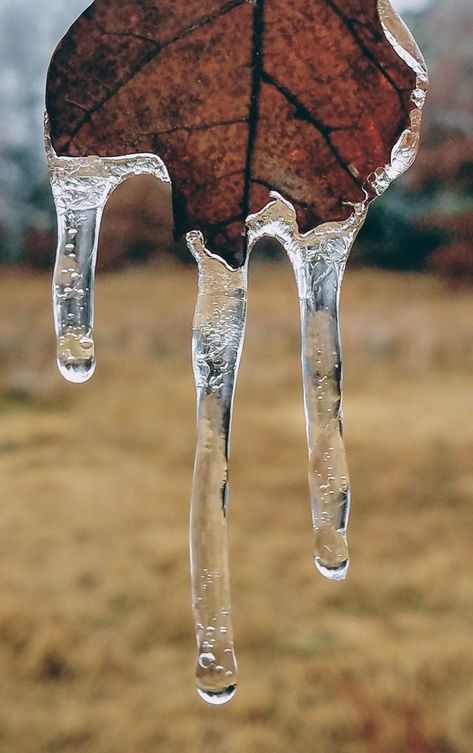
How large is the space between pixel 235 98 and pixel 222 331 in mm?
85

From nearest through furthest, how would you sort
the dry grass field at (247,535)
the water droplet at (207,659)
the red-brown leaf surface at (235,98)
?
1. the red-brown leaf surface at (235,98)
2. the water droplet at (207,659)
3. the dry grass field at (247,535)

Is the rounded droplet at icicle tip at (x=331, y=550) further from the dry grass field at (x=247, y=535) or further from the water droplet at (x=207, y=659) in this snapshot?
the dry grass field at (x=247, y=535)

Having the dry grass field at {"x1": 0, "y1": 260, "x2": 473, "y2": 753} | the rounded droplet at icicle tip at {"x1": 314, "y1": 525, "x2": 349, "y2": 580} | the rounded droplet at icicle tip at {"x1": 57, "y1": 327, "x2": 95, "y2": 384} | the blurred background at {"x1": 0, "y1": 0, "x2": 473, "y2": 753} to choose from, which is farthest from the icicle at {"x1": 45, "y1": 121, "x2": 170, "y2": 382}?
the dry grass field at {"x1": 0, "y1": 260, "x2": 473, "y2": 753}

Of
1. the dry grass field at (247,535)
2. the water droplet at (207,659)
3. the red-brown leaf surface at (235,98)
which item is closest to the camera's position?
the red-brown leaf surface at (235,98)

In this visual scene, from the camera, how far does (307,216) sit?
265 millimetres

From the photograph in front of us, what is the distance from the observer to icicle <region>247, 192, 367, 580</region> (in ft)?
0.88

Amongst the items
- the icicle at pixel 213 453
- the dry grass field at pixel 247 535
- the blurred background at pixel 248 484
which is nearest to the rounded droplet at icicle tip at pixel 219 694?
the icicle at pixel 213 453

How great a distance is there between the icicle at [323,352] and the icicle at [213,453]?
0.07 feet

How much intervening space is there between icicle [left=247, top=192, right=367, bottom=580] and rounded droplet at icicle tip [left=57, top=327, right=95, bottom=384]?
8cm

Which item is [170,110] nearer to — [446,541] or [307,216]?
[307,216]

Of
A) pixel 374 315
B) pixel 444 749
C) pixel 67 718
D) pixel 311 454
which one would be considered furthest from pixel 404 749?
pixel 311 454

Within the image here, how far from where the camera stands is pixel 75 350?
30cm

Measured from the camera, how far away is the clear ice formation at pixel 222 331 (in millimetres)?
259

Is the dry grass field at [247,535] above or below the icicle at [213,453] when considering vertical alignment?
above
